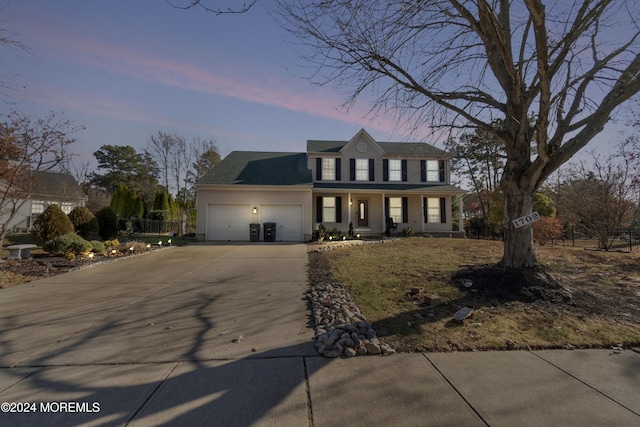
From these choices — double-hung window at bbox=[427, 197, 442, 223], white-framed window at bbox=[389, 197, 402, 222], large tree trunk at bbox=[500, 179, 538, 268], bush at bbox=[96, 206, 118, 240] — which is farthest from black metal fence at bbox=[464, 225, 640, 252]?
bush at bbox=[96, 206, 118, 240]

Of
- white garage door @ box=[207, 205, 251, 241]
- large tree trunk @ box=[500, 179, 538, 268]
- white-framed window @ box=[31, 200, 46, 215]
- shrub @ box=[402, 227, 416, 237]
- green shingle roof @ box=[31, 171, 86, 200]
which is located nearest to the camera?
large tree trunk @ box=[500, 179, 538, 268]

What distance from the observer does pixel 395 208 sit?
18078 mm

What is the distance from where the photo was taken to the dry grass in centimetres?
340

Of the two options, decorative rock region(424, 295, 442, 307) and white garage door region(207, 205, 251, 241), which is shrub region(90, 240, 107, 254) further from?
decorative rock region(424, 295, 442, 307)

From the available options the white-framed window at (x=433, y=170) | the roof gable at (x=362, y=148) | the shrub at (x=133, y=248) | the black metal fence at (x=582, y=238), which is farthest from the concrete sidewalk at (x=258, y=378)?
the white-framed window at (x=433, y=170)

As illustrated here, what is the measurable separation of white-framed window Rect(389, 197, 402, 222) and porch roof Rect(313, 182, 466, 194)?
857mm

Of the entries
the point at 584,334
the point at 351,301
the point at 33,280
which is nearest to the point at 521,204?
the point at 584,334

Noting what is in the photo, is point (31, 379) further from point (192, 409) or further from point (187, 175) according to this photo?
point (187, 175)

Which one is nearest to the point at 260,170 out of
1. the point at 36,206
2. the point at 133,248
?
the point at 133,248

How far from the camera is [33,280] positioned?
6746mm

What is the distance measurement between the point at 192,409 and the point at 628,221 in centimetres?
1690

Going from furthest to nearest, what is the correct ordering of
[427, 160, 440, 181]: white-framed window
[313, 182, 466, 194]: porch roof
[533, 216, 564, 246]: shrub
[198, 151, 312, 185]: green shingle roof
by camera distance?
[427, 160, 440, 181]: white-framed window
[313, 182, 466, 194]: porch roof
[198, 151, 312, 185]: green shingle roof
[533, 216, 564, 246]: shrub

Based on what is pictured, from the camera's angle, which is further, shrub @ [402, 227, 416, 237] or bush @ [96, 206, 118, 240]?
shrub @ [402, 227, 416, 237]

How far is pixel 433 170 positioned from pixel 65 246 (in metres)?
18.7
